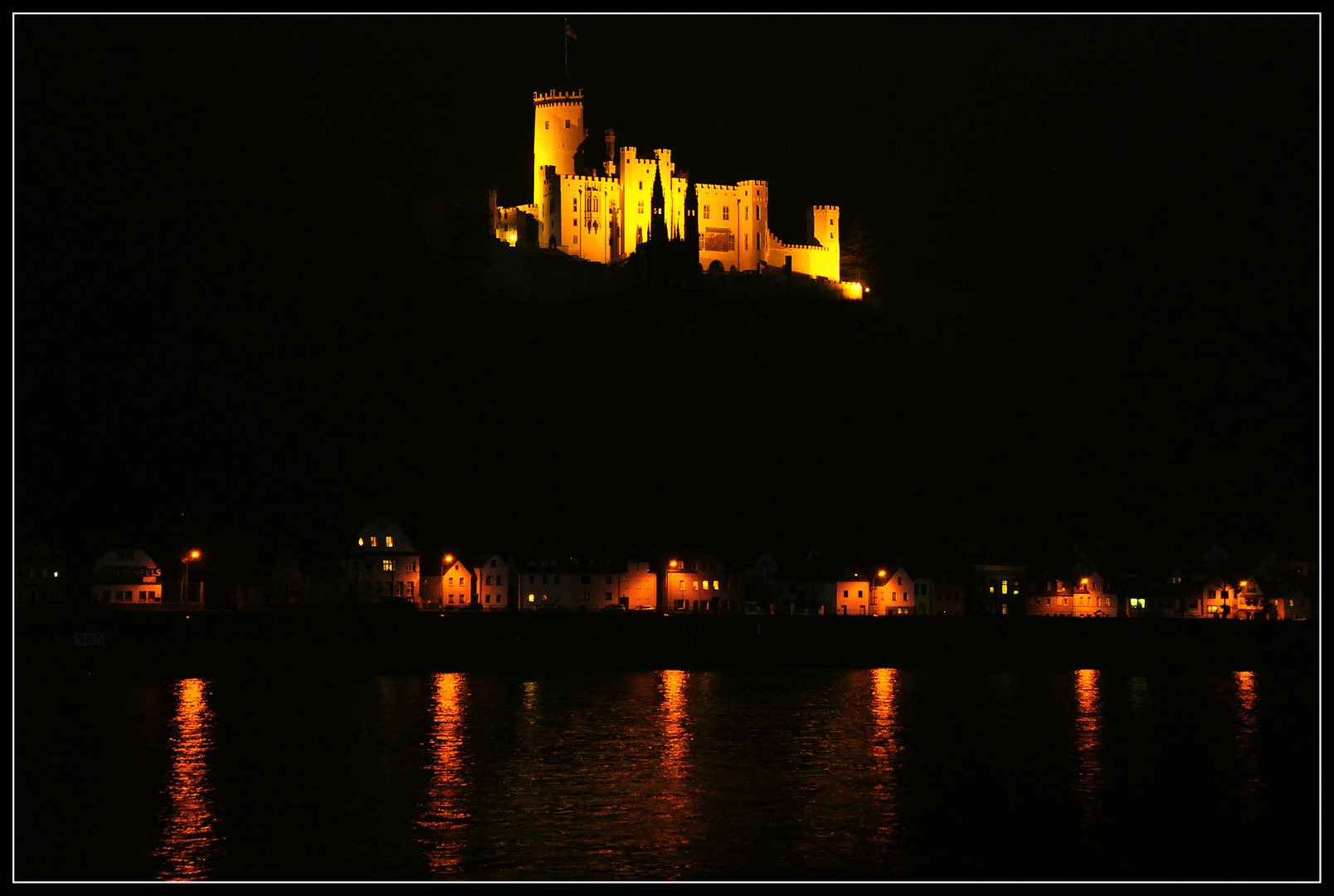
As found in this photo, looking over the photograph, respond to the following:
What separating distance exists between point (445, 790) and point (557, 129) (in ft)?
404

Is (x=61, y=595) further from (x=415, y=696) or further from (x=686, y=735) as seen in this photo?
(x=686, y=735)

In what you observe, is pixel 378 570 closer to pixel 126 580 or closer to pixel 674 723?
pixel 126 580

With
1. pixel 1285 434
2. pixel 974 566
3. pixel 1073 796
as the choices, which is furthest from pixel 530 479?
pixel 1285 434

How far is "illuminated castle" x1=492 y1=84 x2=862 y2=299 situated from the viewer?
136500 millimetres

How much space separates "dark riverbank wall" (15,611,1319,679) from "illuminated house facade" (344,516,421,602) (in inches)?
469

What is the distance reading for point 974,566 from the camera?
79.4 m

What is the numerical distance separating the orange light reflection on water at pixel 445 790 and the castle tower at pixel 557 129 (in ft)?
340

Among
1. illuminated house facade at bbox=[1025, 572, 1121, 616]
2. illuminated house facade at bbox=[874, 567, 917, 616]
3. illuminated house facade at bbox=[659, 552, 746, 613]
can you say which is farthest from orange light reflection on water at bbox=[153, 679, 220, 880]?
illuminated house facade at bbox=[1025, 572, 1121, 616]

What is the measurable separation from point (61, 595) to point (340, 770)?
145ft

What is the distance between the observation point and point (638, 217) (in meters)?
138

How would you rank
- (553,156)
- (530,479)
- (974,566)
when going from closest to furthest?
1. (974,566)
2. (530,479)
3. (553,156)

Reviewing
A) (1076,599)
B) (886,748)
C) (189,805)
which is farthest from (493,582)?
(189,805)

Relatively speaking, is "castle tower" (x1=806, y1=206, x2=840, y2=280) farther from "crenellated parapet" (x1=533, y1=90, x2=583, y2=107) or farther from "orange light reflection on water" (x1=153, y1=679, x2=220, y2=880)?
"orange light reflection on water" (x1=153, y1=679, x2=220, y2=880)

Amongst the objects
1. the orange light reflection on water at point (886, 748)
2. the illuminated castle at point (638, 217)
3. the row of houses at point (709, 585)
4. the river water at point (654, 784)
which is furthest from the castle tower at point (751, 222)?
the river water at point (654, 784)
